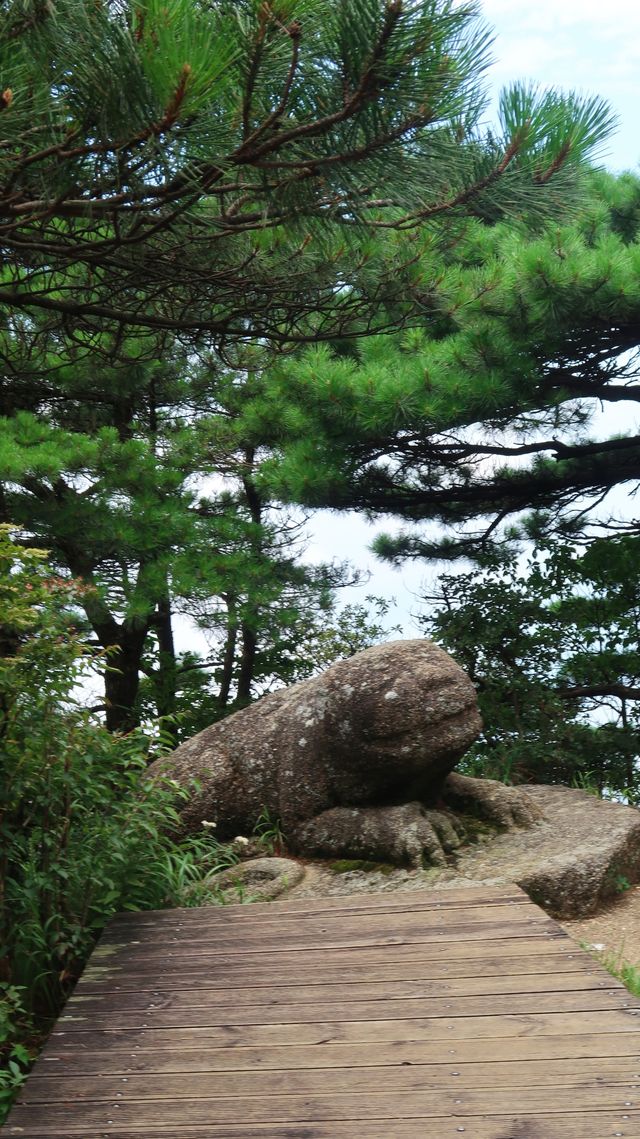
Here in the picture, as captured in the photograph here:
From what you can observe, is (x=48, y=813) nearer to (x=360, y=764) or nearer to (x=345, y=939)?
(x=345, y=939)

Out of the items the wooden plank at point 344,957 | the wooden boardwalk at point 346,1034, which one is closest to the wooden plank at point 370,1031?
the wooden boardwalk at point 346,1034

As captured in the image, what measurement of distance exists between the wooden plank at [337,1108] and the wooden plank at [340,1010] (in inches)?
16.5

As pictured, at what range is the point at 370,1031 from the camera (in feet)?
9.05

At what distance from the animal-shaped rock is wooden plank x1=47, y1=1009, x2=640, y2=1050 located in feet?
6.82

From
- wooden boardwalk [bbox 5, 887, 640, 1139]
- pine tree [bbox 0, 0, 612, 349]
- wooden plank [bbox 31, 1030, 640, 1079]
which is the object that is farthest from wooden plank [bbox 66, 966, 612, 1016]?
pine tree [bbox 0, 0, 612, 349]

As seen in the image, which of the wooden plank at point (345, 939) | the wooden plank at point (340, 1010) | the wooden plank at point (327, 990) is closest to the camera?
the wooden plank at point (340, 1010)

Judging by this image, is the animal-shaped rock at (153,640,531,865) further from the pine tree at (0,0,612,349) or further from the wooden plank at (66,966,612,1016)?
the pine tree at (0,0,612,349)

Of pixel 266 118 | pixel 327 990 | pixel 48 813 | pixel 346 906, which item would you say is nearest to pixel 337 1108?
pixel 327 990

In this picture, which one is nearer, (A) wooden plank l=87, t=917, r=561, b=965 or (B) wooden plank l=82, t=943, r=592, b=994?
(B) wooden plank l=82, t=943, r=592, b=994

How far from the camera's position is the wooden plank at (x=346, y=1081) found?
2.44 meters

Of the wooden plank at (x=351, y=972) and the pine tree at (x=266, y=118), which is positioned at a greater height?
the pine tree at (x=266, y=118)

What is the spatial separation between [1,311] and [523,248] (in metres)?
3.37

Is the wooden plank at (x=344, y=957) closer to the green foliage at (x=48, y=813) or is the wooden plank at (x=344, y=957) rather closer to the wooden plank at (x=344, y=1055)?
the green foliage at (x=48, y=813)

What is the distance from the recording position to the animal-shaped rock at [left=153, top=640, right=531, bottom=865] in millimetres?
4965
